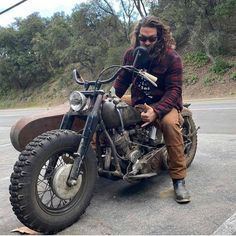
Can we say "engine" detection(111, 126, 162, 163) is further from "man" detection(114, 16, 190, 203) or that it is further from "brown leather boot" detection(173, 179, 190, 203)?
"brown leather boot" detection(173, 179, 190, 203)

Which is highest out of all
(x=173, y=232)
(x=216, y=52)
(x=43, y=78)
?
(x=173, y=232)

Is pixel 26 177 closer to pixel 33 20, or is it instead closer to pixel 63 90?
pixel 63 90

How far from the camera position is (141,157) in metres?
4.10

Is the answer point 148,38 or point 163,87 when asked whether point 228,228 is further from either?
point 148,38

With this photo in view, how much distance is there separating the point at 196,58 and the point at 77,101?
24123 millimetres

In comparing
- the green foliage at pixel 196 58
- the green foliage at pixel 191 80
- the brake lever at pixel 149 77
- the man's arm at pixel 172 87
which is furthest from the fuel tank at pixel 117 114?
the green foliage at pixel 196 58

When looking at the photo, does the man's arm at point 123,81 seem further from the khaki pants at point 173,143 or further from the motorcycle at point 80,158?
the khaki pants at point 173,143

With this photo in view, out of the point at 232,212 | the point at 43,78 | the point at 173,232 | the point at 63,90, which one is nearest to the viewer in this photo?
the point at 173,232

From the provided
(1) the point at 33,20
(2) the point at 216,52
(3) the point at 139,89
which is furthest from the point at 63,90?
(3) the point at 139,89

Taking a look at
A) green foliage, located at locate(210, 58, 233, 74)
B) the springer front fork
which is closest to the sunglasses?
the springer front fork

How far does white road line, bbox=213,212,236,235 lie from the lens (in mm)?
3051

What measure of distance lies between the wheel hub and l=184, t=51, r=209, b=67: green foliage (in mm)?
23649

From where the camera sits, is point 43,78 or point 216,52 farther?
point 43,78

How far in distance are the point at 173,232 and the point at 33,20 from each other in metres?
44.8
